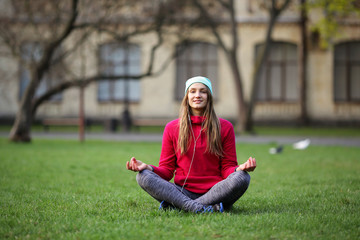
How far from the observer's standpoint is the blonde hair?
549cm

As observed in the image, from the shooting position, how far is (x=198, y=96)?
18.3ft

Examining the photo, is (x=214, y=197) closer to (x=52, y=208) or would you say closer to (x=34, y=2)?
(x=52, y=208)

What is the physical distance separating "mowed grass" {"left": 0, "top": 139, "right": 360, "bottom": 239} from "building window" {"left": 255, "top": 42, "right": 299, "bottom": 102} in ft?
66.2

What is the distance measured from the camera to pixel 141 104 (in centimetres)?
3158

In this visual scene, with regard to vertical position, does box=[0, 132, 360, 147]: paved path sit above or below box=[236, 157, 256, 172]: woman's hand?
below

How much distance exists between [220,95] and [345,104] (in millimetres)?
7354

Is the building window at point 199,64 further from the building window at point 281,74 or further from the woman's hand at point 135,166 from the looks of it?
the woman's hand at point 135,166

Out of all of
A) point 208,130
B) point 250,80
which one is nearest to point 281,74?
point 250,80

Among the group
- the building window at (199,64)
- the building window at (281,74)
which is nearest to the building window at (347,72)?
the building window at (281,74)

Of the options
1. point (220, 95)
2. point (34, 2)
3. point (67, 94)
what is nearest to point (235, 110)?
point (220, 95)

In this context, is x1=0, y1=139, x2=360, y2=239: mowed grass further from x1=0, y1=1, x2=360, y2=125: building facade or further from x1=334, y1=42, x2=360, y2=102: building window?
x1=334, y1=42, x2=360, y2=102: building window

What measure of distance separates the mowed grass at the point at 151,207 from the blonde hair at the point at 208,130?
2.29 feet

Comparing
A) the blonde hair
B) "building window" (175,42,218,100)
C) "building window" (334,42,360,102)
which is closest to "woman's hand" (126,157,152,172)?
the blonde hair

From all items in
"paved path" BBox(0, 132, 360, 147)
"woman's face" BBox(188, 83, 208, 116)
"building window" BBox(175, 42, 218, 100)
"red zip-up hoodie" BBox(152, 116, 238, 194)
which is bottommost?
"paved path" BBox(0, 132, 360, 147)
